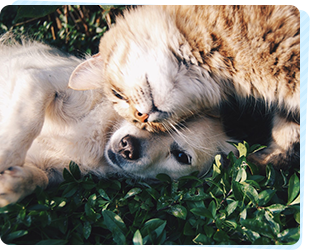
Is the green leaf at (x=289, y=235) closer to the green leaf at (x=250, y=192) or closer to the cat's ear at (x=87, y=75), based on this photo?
the green leaf at (x=250, y=192)

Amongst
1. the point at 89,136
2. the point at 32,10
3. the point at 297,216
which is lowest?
the point at 297,216

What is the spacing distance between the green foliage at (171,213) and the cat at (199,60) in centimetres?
42

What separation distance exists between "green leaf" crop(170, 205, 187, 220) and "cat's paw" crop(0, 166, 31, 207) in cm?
89

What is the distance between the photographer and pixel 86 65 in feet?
7.17

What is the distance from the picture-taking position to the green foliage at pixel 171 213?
156 cm

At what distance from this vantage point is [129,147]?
2.18 metres

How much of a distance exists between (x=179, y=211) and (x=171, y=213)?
0.05 meters

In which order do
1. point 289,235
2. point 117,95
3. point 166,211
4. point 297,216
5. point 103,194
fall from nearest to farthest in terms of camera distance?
point 289,235 → point 297,216 → point 166,211 → point 103,194 → point 117,95

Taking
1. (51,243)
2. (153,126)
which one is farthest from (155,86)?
(51,243)

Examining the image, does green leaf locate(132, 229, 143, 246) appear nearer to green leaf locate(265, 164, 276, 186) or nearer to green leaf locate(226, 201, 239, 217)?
green leaf locate(226, 201, 239, 217)

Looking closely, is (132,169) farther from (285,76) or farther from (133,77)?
(285,76)

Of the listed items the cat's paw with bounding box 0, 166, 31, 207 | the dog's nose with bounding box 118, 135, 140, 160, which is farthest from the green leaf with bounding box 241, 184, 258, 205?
the cat's paw with bounding box 0, 166, 31, 207

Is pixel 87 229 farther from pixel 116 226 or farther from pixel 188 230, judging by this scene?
pixel 188 230

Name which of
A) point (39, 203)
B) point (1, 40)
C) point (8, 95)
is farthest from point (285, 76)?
point (1, 40)
